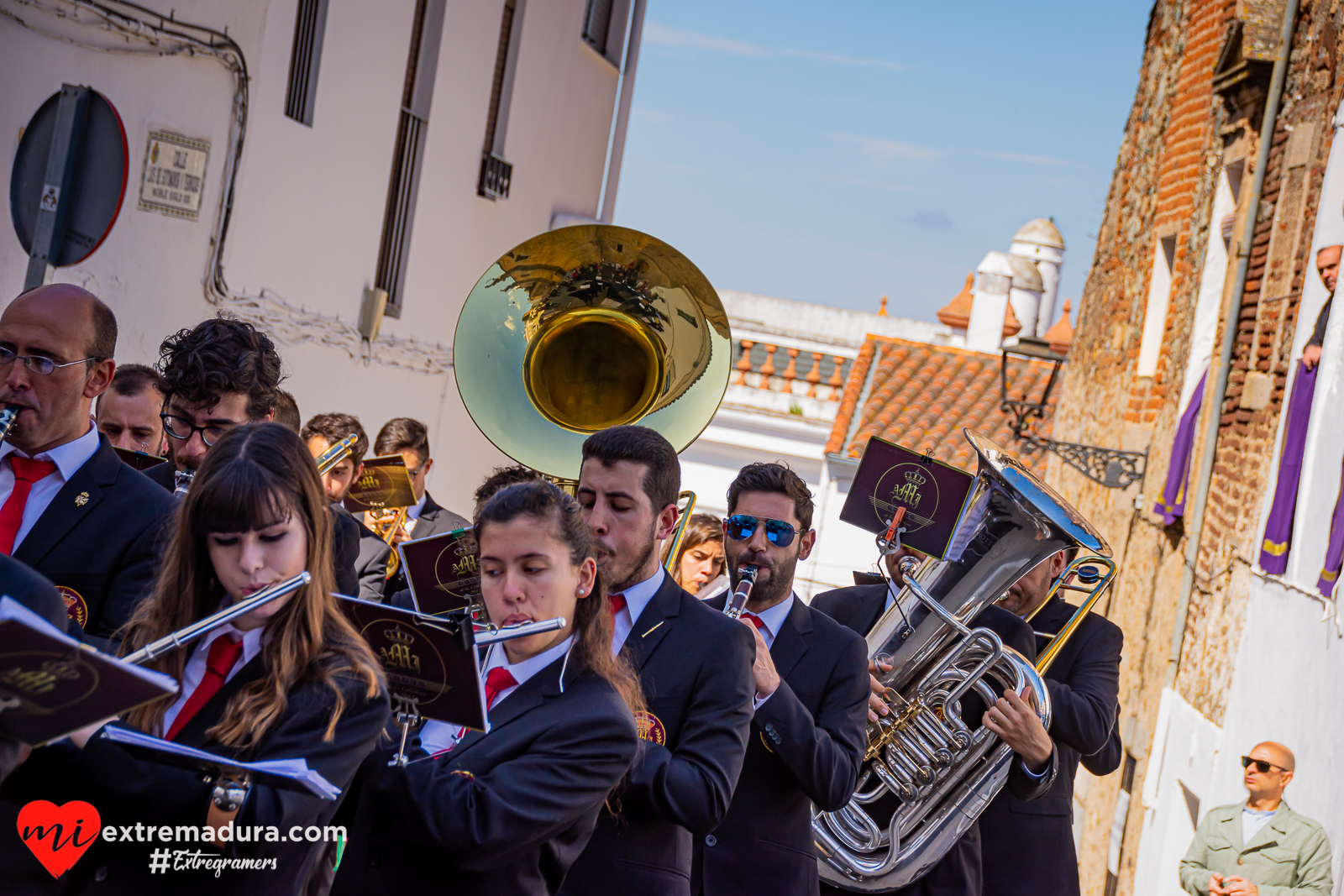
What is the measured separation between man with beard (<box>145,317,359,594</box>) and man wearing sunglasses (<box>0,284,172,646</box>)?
0.31m

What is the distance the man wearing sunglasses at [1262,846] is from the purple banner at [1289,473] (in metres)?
1.01

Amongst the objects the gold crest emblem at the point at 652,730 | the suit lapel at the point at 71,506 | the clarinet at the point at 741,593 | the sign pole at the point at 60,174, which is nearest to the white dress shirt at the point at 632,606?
the gold crest emblem at the point at 652,730

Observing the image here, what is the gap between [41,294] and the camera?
307 centimetres

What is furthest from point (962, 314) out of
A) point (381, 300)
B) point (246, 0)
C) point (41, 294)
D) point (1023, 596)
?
point (41, 294)

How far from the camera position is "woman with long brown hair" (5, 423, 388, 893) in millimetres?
2287

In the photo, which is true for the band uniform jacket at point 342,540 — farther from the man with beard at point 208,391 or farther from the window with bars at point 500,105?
the window with bars at point 500,105

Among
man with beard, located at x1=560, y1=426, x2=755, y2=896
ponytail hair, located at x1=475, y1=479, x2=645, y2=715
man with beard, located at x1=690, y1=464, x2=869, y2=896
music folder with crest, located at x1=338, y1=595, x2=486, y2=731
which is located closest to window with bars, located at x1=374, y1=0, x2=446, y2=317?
man with beard, located at x1=690, y1=464, x2=869, y2=896

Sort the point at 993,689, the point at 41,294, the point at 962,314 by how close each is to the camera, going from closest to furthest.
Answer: the point at 41,294
the point at 993,689
the point at 962,314

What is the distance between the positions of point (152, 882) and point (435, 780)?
50 cm

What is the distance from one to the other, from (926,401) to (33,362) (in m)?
15.5

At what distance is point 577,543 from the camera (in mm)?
2877

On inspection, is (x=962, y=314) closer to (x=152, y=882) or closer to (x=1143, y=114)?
(x=1143, y=114)

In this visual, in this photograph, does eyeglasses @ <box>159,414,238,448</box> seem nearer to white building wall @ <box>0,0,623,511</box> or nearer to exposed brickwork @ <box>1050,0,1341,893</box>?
white building wall @ <box>0,0,623,511</box>

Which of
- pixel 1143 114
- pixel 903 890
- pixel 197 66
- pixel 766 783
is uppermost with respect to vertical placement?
pixel 1143 114
